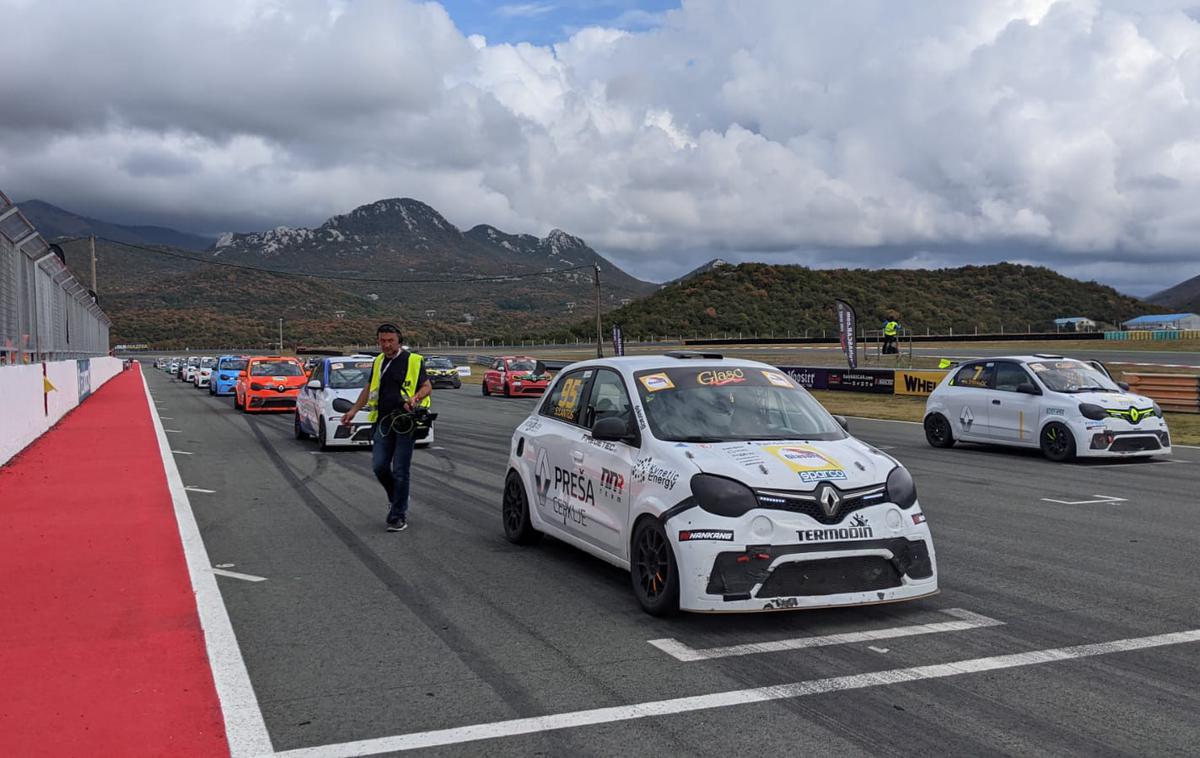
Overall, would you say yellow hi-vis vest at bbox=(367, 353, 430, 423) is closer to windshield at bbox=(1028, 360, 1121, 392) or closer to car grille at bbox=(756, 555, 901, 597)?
car grille at bbox=(756, 555, 901, 597)

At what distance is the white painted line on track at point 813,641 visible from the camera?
5246mm

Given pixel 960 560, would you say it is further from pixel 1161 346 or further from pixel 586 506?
pixel 1161 346

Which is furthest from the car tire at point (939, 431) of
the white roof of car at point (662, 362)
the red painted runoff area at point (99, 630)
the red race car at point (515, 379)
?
the red race car at point (515, 379)

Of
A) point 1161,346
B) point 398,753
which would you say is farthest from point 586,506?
point 1161,346

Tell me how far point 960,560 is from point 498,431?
12.8 meters

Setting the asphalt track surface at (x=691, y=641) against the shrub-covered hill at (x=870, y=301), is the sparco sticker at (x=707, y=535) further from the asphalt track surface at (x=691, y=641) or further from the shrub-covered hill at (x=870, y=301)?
the shrub-covered hill at (x=870, y=301)

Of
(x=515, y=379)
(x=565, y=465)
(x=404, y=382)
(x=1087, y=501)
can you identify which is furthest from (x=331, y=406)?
(x=515, y=379)

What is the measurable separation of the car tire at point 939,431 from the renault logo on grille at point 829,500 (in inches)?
432

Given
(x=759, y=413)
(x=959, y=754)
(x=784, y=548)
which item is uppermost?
(x=759, y=413)

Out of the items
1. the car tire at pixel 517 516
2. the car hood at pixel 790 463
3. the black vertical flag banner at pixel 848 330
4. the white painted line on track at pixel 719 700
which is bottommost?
the white painted line on track at pixel 719 700

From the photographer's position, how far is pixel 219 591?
6.69m

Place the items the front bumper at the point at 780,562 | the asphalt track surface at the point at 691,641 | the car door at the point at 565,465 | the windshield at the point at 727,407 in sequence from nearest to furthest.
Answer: the asphalt track surface at the point at 691,641
the front bumper at the point at 780,562
the windshield at the point at 727,407
the car door at the point at 565,465

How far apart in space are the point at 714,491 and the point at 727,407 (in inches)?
46.6

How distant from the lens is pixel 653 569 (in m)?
5.93
